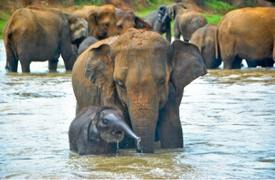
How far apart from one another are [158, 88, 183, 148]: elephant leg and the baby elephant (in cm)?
63

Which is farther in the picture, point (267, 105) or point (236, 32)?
point (236, 32)

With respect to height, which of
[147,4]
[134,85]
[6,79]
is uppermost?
[134,85]

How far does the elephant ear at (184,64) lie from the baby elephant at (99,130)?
82 cm

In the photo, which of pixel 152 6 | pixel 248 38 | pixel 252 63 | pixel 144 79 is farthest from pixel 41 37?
pixel 152 6

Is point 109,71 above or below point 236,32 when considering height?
above

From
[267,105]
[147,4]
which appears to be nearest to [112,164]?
[267,105]

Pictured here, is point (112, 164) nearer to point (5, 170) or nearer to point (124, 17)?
point (5, 170)

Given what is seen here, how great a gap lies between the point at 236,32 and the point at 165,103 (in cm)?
1378

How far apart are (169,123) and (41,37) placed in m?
13.7

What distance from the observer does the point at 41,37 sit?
24703 mm

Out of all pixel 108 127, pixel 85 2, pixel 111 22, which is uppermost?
pixel 108 127

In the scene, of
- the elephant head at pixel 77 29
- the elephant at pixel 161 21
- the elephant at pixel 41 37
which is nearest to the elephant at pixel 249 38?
the elephant head at pixel 77 29

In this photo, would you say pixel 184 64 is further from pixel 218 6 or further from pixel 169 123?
pixel 218 6

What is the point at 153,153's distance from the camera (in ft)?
36.1
